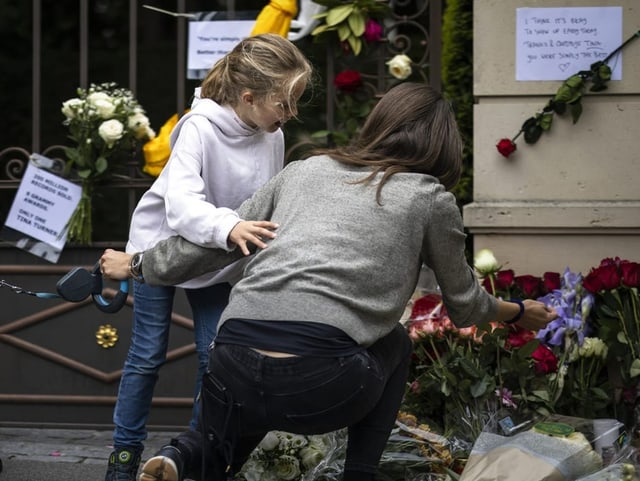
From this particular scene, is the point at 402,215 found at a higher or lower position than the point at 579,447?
higher

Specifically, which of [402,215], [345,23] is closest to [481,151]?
[345,23]

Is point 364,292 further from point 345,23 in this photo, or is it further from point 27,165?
point 27,165

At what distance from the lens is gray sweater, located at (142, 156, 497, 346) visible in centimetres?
258

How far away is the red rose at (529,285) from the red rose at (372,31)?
1.30 meters

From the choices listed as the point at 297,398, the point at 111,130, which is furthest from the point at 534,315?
the point at 111,130

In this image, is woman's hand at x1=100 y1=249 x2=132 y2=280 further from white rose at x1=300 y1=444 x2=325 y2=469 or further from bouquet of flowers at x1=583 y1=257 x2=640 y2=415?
bouquet of flowers at x1=583 y1=257 x2=640 y2=415

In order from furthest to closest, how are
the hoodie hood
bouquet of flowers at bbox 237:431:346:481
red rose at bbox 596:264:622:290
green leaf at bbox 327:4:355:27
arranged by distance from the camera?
green leaf at bbox 327:4:355:27 → red rose at bbox 596:264:622:290 → bouquet of flowers at bbox 237:431:346:481 → the hoodie hood


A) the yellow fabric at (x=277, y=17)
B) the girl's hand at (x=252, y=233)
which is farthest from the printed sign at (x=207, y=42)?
the girl's hand at (x=252, y=233)

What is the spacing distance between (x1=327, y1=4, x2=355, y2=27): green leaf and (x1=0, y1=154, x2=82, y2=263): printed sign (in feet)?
4.44

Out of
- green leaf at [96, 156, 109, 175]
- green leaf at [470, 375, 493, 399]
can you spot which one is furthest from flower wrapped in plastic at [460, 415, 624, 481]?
green leaf at [96, 156, 109, 175]

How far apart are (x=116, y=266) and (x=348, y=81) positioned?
194cm

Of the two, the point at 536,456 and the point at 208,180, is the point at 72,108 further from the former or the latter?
the point at 536,456

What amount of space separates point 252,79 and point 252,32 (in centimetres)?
164

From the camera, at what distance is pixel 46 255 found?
481 cm
